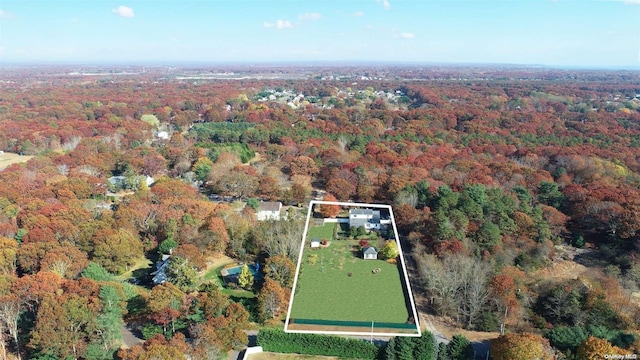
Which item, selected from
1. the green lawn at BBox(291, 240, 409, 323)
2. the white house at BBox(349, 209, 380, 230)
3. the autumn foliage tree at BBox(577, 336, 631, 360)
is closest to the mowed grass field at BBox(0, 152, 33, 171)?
the white house at BBox(349, 209, 380, 230)

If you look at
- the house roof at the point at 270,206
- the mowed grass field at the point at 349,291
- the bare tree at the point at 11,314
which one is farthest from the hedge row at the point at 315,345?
the house roof at the point at 270,206

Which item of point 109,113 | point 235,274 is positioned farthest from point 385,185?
point 109,113

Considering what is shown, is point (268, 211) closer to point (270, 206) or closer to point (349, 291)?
point (270, 206)

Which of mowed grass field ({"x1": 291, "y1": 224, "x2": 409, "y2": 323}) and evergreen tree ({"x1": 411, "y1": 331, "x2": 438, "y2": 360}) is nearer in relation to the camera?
mowed grass field ({"x1": 291, "y1": 224, "x2": 409, "y2": 323})

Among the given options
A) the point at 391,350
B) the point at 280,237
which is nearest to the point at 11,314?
the point at 280,237

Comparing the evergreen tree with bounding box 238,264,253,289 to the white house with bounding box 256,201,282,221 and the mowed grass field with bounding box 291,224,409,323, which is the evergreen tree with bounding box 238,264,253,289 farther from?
the mowed grass field with bounding box 291,224,409,323

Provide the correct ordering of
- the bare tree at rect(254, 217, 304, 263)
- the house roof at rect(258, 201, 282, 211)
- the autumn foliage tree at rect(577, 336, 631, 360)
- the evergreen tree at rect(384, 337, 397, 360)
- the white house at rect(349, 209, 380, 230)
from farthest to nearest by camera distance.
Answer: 1. the house roof at rect(258, 201, 282, 211)
2. the bare tree at rect(254, 217, 304, 263)
3. the evergreen tree at rect(384, 337, 397, 360)
4. the white house at rect(349, 209, 380, 230)
5. the autumn foliage tree at rect(577, 336, 631, 360)
